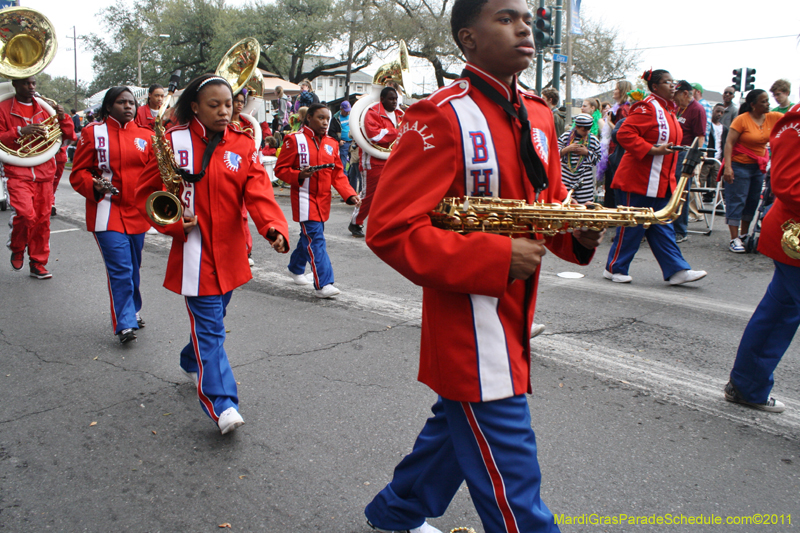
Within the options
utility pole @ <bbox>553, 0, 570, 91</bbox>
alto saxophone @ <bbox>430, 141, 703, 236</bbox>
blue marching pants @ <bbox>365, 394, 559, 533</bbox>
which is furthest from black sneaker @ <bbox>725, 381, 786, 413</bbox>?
utility pole @ <bbox>553, 0, 570, 91</bbox>

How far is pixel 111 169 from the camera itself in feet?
17.3

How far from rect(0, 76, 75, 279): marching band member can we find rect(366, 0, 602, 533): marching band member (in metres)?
6.60

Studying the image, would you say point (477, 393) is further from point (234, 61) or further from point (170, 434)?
point (234, 61)

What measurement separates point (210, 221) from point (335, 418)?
1336 millimetres

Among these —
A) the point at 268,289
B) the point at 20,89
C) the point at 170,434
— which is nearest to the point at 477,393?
the point at 170,434

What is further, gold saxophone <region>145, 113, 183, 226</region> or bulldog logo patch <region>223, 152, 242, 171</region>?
bulldog logo patch <region>223, 152, 242, 171</region>

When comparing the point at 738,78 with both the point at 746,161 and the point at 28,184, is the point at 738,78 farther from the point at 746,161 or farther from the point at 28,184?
the point at 28,184

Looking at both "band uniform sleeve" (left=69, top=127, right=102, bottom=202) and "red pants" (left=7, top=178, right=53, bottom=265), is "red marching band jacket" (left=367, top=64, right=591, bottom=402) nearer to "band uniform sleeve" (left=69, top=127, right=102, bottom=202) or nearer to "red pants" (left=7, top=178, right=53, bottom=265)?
"band uniform sleeve" (left=69, top=127, right=102, bottom=202)

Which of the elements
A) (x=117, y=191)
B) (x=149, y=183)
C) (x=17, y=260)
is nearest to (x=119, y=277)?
(x=117, y=191)

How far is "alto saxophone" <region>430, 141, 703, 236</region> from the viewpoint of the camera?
180 centimetres

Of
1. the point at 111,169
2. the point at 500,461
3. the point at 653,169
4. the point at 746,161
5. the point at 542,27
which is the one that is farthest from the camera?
the point at 542,27

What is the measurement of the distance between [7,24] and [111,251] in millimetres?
4451

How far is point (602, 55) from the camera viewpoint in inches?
1407

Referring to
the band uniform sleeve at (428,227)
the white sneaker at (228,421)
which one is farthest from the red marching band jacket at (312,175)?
the band uniform sleeve at (428,227)
